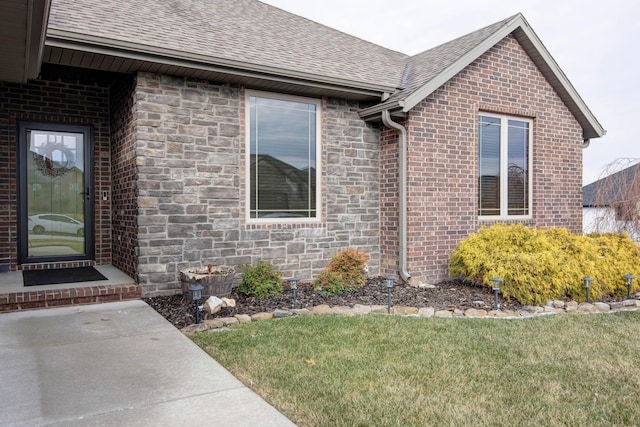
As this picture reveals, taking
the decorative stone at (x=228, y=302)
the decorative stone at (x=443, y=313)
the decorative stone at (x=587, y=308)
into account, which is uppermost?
the decorative stone at (x=228, y=302)

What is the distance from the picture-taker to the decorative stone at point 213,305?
5.42m

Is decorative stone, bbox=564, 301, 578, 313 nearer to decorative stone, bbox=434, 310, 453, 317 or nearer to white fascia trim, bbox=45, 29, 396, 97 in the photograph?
decorative stone, bbox=434, 310, 453, 317

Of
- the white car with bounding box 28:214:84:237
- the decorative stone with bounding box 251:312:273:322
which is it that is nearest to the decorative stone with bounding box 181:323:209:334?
the decorative stone with bounding box 251:312:273:322

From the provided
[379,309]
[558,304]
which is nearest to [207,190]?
[379,309]

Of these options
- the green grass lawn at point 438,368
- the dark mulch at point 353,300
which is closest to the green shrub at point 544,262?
the dark mulch at point 353,300

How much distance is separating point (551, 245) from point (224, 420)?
19.2ft

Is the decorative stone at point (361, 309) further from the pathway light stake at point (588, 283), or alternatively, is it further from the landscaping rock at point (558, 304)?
the pathway light stake at point (588, 283)

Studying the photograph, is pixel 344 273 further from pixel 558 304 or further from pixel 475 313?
pixel 558 304

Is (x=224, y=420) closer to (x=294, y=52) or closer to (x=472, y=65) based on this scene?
(x=294, y=52)

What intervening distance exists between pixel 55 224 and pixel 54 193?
0.49 metres

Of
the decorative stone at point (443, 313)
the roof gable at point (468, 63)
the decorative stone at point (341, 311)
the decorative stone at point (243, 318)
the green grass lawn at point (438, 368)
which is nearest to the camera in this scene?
the green grass lawn at point (438, 368)

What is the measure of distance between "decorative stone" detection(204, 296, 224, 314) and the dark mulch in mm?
50

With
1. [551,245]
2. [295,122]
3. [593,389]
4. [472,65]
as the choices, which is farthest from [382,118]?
[593,389]

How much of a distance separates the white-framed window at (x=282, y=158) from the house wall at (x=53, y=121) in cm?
257
